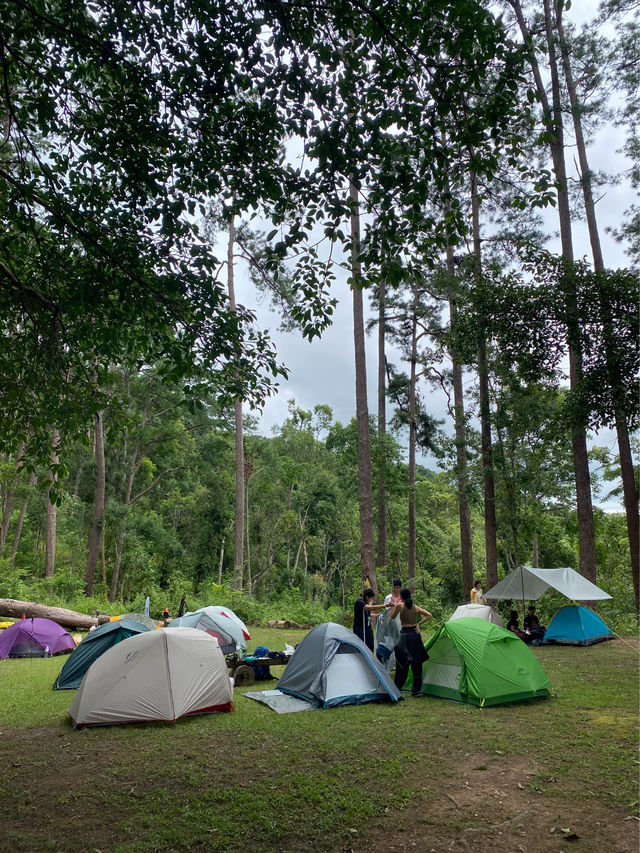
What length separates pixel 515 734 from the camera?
623 cm

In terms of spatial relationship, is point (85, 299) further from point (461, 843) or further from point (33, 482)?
point (33, 482)

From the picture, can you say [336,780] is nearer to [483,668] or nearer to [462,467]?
[483,668]

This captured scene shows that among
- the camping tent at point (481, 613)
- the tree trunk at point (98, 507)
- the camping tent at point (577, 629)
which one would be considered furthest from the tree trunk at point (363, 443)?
the tree trunk at point (98, 507)

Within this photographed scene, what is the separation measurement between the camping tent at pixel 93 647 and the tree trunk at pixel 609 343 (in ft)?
30.4

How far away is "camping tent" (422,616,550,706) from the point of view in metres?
7.59

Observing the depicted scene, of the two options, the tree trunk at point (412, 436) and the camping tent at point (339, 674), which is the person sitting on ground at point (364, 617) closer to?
the camping tent at point (339, 674)

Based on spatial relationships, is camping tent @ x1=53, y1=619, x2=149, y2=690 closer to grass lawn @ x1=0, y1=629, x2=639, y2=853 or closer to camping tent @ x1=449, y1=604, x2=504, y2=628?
grass lawn @ x1=0, y1=629, x2=639, y2=853

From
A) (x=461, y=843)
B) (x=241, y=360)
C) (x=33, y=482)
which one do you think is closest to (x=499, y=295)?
(x=241, y=360)

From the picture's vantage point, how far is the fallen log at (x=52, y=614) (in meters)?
16.5

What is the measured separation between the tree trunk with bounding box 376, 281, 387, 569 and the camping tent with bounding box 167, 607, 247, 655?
744 cm

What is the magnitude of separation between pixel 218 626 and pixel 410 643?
6064 millimetres

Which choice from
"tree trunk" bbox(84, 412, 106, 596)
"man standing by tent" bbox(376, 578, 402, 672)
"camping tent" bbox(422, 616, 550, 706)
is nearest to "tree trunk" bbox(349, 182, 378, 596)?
"man standing by tent" bbox(376, 578, 402, 672)

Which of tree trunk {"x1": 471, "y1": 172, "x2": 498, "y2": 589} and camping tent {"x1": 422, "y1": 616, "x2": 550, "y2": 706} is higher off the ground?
tree trunk {"x1": 471, "y1": 172, "x2": 498, "y2": 589}

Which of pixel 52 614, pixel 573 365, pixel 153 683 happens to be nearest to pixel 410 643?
pixel 153 683
